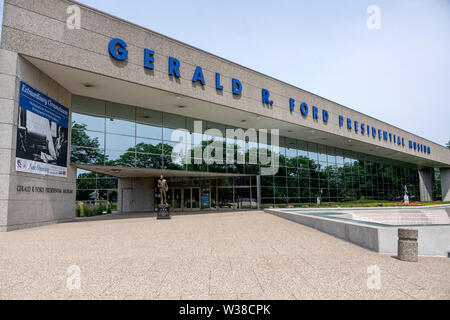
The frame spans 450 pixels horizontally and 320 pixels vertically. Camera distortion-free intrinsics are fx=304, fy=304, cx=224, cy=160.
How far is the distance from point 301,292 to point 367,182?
39.5 meters

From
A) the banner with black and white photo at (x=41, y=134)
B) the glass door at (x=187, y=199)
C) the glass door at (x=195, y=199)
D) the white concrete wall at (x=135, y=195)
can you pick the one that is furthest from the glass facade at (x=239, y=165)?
the white concrete wall at (x=135, y=195)

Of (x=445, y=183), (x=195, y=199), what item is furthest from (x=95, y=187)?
(x=445, y=183)

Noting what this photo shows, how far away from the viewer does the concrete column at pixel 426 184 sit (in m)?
53.0

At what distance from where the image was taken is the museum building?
12.8 metres

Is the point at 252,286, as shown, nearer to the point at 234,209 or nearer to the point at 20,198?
the point at 20,198

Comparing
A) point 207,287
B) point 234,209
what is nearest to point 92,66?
point 207,287

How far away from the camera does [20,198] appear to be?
40.8 ft

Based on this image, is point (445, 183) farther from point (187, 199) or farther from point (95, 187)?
point (95, 187)

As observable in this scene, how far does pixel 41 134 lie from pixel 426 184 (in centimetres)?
5986

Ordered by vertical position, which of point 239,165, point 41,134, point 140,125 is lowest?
point 239,165

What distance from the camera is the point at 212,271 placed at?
5672 millimetres

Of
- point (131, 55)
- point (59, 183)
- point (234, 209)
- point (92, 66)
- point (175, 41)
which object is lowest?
point (234, 209)

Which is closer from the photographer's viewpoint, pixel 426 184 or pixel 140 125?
pixel 140 125

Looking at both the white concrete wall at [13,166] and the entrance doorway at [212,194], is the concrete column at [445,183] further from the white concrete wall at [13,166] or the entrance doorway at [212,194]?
the white concrete wall at [13,166]
